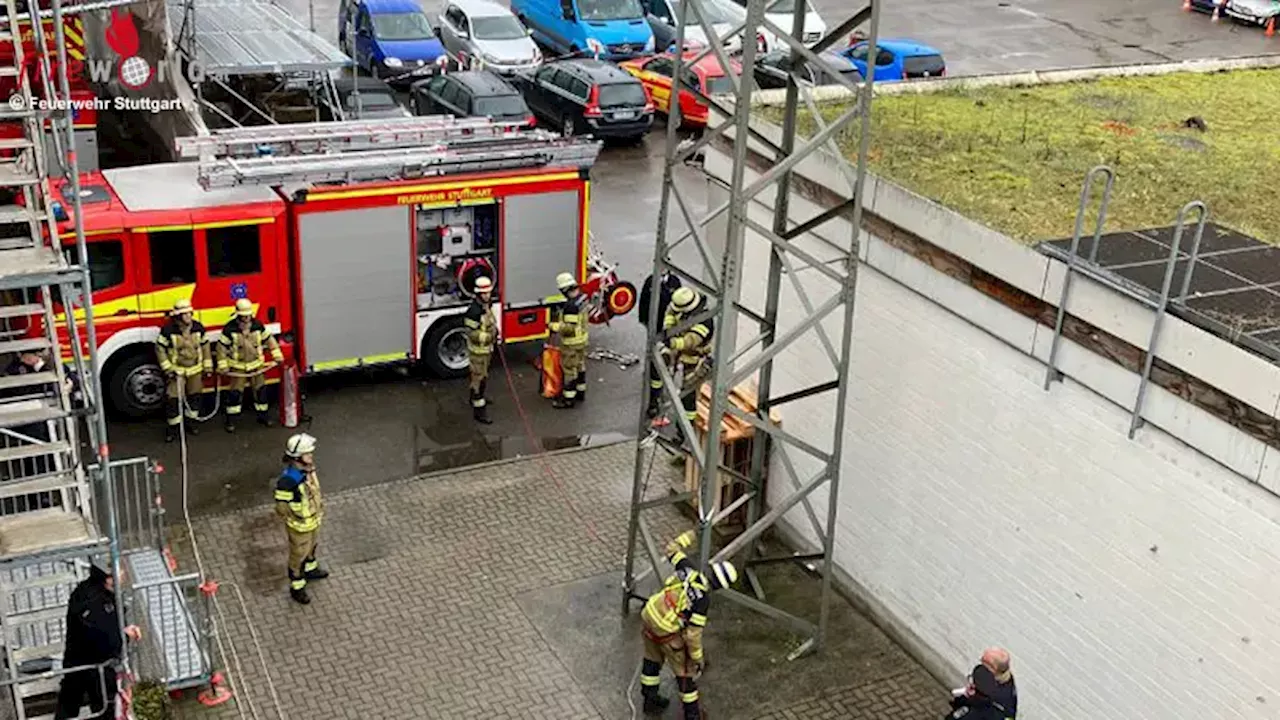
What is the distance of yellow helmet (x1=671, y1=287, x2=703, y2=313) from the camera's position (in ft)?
45.0

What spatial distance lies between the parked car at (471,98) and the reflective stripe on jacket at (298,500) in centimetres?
1115

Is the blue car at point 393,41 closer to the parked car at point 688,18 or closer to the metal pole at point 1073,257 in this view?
the parked car at point 688,18

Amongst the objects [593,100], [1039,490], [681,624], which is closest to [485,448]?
[681,624]

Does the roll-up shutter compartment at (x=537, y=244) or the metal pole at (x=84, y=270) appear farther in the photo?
the roll-up shutter compartment at (x=537, y=244)

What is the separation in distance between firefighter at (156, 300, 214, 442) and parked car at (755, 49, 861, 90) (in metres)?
5.68

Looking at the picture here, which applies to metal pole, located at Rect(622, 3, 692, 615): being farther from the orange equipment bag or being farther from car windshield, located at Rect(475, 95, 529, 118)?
car windshield, located at Rect(475, 95, 529, 118)

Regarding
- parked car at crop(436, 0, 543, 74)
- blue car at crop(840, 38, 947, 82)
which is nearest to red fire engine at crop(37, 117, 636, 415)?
parked car at crop(436, 0, 543, 74)

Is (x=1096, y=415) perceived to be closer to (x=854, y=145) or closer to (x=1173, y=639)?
(x=1173, y=639)

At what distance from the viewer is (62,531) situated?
8648mm

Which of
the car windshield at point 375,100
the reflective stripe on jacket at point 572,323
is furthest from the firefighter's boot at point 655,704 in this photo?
the car windshield at point 375,100

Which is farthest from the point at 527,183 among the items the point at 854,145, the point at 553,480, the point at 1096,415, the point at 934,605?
the point at 1096,415

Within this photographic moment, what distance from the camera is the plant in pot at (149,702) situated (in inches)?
358

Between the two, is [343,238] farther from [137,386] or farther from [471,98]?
[471,98]

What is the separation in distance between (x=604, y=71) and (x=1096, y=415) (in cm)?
1632
